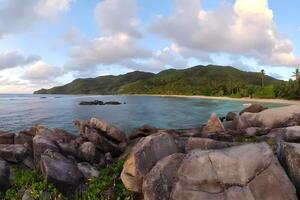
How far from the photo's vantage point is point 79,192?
13133 mm

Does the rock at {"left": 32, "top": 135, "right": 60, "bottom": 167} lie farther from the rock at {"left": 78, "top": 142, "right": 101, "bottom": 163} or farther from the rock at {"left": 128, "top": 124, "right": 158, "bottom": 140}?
the rock at {"left": 128, "top": 124, "right": 158, "bottom": 140}

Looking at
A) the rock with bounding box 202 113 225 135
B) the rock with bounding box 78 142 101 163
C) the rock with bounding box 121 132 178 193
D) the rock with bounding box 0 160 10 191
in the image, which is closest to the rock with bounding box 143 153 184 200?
the rock with bounding box 121 132 178 193

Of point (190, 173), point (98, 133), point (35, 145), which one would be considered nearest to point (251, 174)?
point (190, 173)

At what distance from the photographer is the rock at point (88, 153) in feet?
63.0

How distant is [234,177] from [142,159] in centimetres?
358

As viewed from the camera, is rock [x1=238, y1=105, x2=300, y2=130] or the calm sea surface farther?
the calm sea surface

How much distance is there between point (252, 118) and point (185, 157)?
24.7m

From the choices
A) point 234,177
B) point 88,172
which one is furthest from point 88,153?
point 234,177

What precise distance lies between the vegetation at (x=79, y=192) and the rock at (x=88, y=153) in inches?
184

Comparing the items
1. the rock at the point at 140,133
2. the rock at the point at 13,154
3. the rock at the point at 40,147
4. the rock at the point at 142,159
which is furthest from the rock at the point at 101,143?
the rock at the point at 142,159

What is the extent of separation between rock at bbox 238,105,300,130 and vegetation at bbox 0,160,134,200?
21.4 meters

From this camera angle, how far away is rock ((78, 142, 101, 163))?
19188mm

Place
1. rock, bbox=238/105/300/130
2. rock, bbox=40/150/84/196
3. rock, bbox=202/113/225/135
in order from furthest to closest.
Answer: rock, bbox=238/105/300/130 < rock, bbox=202/113/225/135 < rock, bbox=40/150/84/196

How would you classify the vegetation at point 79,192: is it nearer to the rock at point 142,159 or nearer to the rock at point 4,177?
the rock at point 4,177
